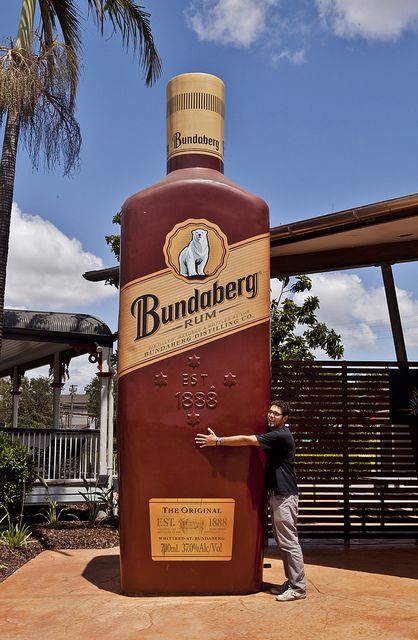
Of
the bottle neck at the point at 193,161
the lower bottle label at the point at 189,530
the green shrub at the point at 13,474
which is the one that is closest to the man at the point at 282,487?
the lower bottle label at the point at 189,530

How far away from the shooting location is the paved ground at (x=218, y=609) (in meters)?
5.01

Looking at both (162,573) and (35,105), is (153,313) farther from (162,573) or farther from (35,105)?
(35,105)

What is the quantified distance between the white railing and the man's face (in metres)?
6.32

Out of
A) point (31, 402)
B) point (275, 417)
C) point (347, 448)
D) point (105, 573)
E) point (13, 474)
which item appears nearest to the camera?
point (275, 417)

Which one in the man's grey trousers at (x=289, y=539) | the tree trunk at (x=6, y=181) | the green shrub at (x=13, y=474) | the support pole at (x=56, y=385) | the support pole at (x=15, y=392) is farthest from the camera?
the support pole at (x=15, y=392)

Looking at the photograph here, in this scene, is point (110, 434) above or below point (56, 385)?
below

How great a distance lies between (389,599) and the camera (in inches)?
235

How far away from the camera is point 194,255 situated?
6469 mm

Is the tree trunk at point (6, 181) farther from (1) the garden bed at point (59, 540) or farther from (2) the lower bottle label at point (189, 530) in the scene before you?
(2) the lower bottle label at point (189, 530)

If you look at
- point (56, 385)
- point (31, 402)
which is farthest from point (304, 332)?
point (31, 402)

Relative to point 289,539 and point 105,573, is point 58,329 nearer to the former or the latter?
point 105,573

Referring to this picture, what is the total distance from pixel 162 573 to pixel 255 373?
1979mm

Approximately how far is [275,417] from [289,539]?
107 cm

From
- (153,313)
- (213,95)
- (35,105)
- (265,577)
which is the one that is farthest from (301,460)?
(35,105)
